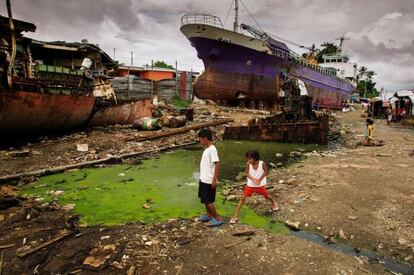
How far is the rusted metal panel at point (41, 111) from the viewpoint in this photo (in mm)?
8500

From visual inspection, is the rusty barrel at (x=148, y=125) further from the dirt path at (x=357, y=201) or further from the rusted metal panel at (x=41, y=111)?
the dirt path at (x=357, y=201)

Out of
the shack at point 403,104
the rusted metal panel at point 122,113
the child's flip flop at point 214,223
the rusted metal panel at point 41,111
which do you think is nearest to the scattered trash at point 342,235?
the child's flip flop at point 214,223

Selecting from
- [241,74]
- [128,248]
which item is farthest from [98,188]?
[241,74]

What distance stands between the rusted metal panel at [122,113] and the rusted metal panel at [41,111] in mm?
864

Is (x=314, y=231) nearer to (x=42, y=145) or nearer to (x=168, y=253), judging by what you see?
(x=168, y=253)

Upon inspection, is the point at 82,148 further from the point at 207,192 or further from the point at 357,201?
the point at 357,201

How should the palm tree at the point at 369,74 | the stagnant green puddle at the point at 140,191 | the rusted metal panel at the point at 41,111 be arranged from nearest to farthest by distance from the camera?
the stagnant green puddle at the point at 140,191 < the rusted metal panel at the point at 41,111 < the palm tree at the point at 369,74

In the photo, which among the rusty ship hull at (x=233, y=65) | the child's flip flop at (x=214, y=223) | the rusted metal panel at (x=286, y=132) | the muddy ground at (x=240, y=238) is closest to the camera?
the muddy ground at (x=240, y=238)

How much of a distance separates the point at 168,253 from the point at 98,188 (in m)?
3.24

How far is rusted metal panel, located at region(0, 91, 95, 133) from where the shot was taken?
850cm

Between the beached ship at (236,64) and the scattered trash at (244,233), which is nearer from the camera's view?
the scattered trash at (244,233)

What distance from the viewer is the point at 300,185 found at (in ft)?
20.1

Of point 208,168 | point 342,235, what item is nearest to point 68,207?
point 208,168

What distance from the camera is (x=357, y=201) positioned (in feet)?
17.0
